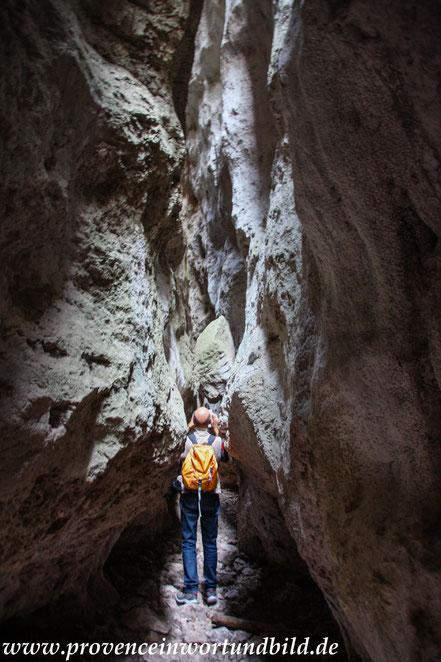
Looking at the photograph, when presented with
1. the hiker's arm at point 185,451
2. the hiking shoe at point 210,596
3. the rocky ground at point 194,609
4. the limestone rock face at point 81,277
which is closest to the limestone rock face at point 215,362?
the rocky ground at point 194,609

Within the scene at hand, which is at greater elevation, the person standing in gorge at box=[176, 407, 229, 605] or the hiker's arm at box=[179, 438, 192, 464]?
the hiker's arm at box=[179, 438, 192, 464]

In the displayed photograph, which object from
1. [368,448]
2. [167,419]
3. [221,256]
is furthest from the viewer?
[221,256]

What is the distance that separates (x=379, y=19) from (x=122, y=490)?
2789 mm

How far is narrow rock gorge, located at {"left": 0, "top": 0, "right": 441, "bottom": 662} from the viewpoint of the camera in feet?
5.85

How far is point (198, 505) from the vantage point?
390cm

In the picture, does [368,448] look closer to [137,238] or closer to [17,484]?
[17,484]

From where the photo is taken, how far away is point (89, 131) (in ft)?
8.50

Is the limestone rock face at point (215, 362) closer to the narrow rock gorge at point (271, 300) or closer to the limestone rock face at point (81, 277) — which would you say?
the narrow rock gorge at point (271, 300)

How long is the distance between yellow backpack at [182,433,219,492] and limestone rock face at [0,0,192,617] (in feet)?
2.40

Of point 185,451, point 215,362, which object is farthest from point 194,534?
point 215,362

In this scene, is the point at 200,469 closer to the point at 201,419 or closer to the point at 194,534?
the point at 201,419

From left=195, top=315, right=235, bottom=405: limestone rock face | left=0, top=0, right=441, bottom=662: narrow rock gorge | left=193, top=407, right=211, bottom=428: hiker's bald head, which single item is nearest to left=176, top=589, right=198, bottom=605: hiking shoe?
left=0, top=0, right=441, bottom=662: narrow rock gorge

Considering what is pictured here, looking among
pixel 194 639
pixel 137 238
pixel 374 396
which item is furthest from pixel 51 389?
pixel 194 639

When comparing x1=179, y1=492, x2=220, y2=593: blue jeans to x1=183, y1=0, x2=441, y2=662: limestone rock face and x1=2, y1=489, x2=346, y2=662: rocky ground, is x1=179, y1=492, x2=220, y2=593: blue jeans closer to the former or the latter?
x1=2, y1=489, x2=346, y2=662: rocky ground
